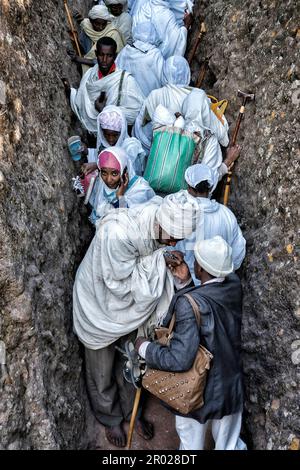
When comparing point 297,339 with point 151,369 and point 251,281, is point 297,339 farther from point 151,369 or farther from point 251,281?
point 151,369

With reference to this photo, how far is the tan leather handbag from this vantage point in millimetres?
2910

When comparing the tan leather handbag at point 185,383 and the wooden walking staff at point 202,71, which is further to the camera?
the wooden walking staff at point 202,71

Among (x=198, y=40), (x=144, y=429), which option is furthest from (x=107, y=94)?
(x=144, y=429)

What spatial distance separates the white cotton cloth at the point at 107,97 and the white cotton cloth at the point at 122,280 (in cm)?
183

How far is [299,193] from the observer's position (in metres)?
3.83

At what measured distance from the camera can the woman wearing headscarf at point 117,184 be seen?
385cm

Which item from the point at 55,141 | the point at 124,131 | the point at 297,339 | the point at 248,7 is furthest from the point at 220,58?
the point at 297,339

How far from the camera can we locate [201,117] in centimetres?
479

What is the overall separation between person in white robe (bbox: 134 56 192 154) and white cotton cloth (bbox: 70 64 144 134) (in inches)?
8.3

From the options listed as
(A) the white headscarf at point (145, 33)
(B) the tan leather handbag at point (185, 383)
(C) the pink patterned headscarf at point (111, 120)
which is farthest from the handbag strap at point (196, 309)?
(A) the white headscarf at point (145, 33)

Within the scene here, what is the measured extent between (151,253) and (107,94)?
235cm

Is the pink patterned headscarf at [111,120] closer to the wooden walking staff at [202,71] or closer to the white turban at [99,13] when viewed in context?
the wooden walking staff at [202,71]

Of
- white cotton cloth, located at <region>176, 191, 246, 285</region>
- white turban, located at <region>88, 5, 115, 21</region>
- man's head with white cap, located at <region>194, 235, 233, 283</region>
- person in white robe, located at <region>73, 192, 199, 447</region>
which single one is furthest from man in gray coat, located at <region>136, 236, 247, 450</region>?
white turban, located at <region>88, 5, 115, 21</region>
